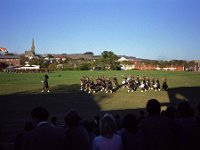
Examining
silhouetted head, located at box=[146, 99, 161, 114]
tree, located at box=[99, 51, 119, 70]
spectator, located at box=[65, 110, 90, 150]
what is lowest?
spectator, located at box=[65, 110, 90, 150]

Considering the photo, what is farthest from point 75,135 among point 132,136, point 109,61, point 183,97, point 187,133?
point 109,61

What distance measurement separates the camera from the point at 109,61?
111438 mm

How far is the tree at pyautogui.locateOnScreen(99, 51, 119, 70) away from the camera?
10952 cm

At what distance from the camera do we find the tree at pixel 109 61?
4312 inches

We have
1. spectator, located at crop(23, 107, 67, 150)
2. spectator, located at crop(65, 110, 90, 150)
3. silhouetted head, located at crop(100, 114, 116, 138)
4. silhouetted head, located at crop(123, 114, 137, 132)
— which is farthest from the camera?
spectator, located at crop(65, 110, 90, 150)

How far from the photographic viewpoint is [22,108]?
21.6 m

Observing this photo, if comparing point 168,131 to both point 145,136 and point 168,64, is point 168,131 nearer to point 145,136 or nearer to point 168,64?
point 145,136

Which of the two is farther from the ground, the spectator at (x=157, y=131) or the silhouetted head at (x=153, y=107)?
the silhouetted head at (x=153, y=107)

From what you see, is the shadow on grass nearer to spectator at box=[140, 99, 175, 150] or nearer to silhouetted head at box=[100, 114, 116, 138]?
spectator at box=[140, 99, 175, 150]

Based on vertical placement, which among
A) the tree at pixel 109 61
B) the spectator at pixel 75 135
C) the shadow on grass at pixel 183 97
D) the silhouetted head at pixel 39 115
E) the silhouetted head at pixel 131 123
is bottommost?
the shadow on grass at pixel 183 97

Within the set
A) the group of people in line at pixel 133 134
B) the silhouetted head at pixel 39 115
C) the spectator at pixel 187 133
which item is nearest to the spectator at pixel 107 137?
the group of people in line at pixel 133 134

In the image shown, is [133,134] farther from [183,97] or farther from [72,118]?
[183,97]

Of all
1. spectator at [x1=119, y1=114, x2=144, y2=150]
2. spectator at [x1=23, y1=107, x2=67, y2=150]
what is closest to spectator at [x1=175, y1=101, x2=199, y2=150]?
spectator at [x1=119, y1=114, x2=144, y2=150]

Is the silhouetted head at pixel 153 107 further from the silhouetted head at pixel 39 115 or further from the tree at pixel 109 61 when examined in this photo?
the tree at pixel 109 61
